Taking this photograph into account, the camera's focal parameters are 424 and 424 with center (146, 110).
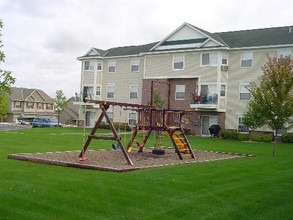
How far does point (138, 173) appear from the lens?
41.0 feet

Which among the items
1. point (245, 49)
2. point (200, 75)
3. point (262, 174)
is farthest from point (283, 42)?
point (262, 174)

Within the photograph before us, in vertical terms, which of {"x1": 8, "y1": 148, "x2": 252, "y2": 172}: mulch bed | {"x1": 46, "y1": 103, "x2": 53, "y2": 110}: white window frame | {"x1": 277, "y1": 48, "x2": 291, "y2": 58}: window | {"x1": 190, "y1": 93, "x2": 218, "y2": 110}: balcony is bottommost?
{"x1": 8, "y1": 148, "x2": 252, "y2": 172}: mulch bed

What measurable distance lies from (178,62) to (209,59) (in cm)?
376

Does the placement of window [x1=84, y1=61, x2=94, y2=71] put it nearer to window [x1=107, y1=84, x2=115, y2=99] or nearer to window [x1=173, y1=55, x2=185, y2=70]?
window [x1=107, y1=84, x2=115, y2=99]

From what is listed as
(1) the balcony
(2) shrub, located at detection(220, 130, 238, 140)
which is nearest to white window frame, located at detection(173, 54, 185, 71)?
(1) the balcony

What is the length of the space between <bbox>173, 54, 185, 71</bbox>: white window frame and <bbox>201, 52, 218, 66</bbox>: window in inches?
94.1

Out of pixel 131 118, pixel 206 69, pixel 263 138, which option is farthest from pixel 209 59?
pixel 131 118

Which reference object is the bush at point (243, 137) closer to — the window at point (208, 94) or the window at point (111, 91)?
the window at point (208, 94)

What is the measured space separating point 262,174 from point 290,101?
8914mm

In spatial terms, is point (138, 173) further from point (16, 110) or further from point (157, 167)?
point (16, 110)

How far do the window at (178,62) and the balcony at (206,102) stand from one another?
414 cm

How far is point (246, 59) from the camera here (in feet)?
133

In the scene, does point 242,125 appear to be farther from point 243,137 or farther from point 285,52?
point 285,52

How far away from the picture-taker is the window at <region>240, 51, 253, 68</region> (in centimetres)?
4028
